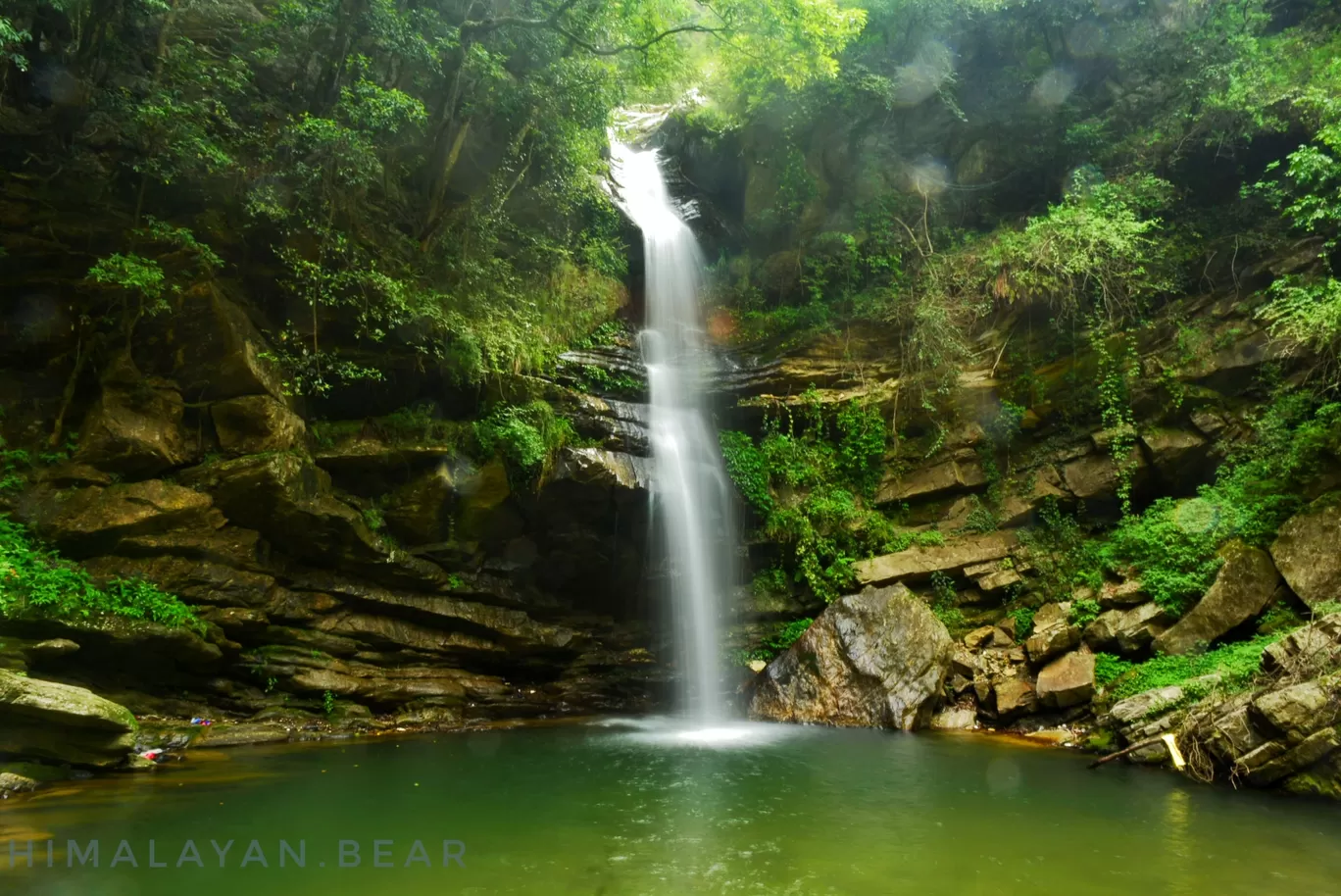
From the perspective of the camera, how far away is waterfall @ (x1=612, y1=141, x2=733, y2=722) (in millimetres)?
14219

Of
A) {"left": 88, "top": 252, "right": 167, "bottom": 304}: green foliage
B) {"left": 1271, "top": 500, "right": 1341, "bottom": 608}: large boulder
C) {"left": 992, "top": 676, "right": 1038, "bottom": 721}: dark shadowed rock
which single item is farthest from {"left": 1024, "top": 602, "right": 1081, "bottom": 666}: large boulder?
{"left": 88, "top": 252, "right": 167, "bottom": 304}: green foliage

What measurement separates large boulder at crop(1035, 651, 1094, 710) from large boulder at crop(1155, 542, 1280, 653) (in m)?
1.00

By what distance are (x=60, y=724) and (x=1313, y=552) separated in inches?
595

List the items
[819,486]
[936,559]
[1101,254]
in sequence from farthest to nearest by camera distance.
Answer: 1. [819,486]
2. [1101,254]
3. [936,559]

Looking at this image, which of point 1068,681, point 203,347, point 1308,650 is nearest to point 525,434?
point 203,347

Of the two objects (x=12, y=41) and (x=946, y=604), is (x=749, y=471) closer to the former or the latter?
(x=946, y=604)

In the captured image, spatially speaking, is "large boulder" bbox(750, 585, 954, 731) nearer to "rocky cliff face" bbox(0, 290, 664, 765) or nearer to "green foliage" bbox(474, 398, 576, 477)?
"rocky cliff face" bbox(0, 290, 664, 765)

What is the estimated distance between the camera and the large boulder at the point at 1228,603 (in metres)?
9.80

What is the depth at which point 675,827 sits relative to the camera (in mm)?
6148

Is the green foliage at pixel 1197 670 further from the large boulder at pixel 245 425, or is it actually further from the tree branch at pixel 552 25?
the large boulder at pixel 245 425

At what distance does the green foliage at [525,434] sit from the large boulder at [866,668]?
577 centimetres

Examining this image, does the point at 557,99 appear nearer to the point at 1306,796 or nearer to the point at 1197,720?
the point at 1197,720

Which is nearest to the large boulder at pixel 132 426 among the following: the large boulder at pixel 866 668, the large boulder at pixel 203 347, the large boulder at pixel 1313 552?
the large boulder at pixel 203 347

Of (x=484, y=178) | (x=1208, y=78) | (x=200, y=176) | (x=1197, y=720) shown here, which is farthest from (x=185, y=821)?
(x=1208, y=78)
